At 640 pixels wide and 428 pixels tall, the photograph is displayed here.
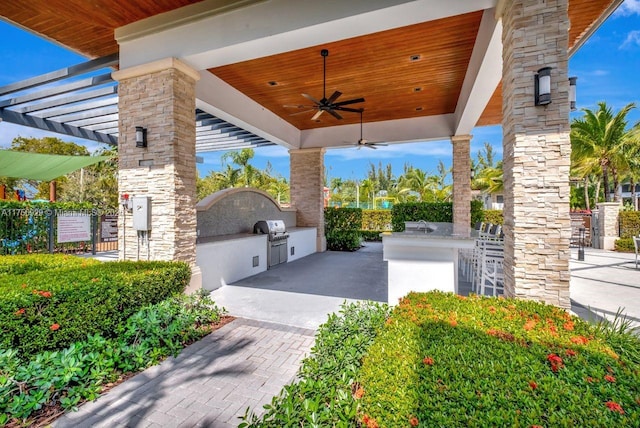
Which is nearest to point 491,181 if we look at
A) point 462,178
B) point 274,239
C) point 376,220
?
point 376,220


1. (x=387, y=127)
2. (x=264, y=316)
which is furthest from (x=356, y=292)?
(x=387, y=127)

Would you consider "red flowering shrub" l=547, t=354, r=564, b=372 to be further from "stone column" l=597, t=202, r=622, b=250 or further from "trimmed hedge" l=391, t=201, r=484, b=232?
"stone column" l=597, t=202, r=622, b=250

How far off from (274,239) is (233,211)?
131 cm

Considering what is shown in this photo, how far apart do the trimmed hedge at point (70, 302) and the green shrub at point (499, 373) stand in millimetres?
2917

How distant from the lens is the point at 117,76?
17.0 feet

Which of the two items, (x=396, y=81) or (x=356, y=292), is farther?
(x=396, y=81)

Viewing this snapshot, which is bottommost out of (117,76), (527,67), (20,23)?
(527,67)

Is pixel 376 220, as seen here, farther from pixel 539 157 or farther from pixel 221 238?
pixel 539 157

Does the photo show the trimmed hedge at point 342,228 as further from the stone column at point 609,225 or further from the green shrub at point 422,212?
the stone column at point 609,225

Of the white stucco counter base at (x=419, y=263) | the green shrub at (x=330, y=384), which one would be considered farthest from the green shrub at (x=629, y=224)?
the green shrub at (x=330, y=384)

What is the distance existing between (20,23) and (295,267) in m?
6.89

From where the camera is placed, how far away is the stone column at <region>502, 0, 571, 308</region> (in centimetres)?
307

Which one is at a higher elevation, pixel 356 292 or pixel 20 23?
pixel 20 23

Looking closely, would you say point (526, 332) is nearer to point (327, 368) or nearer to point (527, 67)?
point (327, 368)
